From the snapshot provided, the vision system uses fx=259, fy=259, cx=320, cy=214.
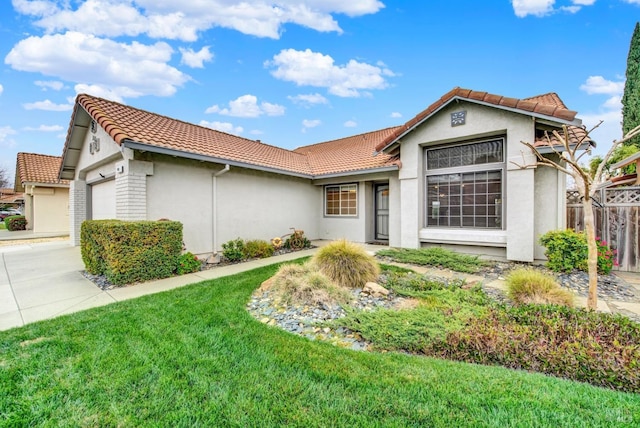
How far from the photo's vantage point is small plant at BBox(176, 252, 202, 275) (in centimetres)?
647

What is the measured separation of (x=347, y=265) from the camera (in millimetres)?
5371

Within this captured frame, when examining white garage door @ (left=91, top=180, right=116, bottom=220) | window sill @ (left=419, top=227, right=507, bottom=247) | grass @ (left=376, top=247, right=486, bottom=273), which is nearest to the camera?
grass @ (left=376, top=247, right=486, bottom=273)

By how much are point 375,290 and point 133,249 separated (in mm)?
5260

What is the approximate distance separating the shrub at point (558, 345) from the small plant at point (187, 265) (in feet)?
19.3

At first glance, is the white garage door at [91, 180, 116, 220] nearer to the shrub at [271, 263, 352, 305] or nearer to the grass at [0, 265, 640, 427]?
the grass at [0, 265, 640, 427]

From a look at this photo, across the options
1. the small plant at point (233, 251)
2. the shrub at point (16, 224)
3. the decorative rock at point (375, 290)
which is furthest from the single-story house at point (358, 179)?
the shrub at point (16, 224)

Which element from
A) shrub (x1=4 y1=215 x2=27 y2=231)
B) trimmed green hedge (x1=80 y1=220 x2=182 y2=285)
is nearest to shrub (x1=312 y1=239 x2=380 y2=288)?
trimmed green hedge (x1=80 y1=220 x2=182 y2=285)

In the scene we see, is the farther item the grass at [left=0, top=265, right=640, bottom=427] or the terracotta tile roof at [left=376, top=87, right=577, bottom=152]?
the terracotta tile roof at [left=376, top=87, right=577, bottom=152]

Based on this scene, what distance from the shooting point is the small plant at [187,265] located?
647cm

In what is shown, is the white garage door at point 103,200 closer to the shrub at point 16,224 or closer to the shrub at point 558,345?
the shrub at point 558,345

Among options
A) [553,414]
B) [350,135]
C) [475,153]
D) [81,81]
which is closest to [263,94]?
[350,135]

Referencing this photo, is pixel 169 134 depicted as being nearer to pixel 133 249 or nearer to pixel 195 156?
pixel 195 156

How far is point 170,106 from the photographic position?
52.3 feet

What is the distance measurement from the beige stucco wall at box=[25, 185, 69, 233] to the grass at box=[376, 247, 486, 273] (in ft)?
68.4
